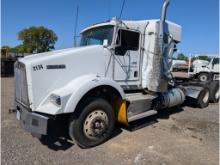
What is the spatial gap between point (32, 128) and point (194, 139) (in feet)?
11.7

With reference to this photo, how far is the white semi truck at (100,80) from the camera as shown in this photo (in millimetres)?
4180

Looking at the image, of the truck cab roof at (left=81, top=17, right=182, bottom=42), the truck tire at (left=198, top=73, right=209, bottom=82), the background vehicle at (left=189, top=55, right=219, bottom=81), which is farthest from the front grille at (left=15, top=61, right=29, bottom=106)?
the truck tire at (left=198, top=73, right=209, bottom=82)

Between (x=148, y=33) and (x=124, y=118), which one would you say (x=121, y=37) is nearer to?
(x=148, y=33)

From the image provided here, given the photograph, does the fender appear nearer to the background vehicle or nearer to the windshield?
the windshield

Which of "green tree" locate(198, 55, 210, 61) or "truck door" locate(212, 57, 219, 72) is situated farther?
"green tree" locate(198, 55, 210, 61)

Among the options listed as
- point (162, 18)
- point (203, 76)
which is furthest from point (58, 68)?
point (203, 76)

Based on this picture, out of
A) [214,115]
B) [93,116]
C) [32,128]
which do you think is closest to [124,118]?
[93,116]

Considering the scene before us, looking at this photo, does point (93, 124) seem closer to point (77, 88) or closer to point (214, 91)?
point (77, 88)

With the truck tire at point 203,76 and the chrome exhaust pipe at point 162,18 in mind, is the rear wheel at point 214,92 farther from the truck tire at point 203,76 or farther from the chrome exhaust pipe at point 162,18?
the truck tire at point 203,76

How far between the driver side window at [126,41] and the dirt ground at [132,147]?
1.97m

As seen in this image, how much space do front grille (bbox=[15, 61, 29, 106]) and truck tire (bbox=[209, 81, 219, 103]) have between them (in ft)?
24.3

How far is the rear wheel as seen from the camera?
9.23 metres

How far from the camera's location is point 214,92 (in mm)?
9328

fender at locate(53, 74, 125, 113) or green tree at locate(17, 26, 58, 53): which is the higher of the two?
green tree at locate(17, 26, 58, 53)
